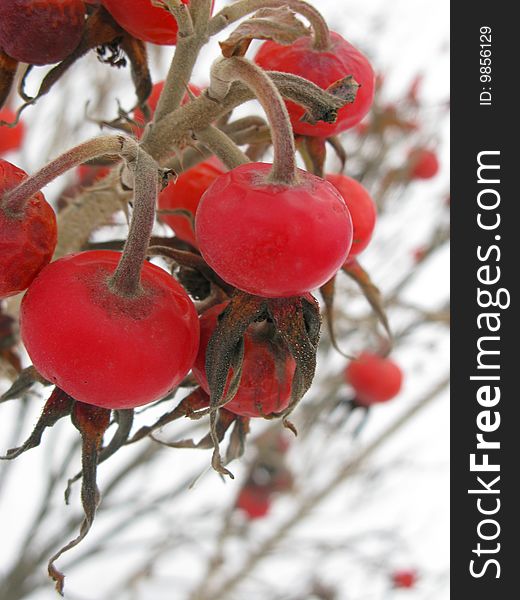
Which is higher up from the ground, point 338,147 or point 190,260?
point 338,147

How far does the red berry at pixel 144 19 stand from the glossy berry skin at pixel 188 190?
0.15 m

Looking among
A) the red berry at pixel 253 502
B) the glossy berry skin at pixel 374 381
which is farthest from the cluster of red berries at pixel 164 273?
the red berry at pixel 253 502

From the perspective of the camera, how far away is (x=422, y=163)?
7.28 ft

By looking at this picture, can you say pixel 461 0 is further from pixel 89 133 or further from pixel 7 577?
pixel 7 577

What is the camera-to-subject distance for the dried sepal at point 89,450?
540 mm

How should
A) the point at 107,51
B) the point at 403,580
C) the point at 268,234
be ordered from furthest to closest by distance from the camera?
the point at 403,580
the point at 107,51
the point at 268,234

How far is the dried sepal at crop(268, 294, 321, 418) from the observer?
50cm

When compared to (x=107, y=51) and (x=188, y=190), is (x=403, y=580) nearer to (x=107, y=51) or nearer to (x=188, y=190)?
(x=188, y=190)

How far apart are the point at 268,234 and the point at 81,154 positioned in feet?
0.47

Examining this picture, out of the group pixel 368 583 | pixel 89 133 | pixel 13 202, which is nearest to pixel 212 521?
pixel 368 583

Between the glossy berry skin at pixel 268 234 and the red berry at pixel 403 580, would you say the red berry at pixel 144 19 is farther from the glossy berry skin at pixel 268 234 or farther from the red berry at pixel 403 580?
the red berry at pixel 403 580

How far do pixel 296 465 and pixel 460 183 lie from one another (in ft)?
5.97

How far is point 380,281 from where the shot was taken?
2385mm

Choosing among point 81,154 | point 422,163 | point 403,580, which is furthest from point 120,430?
point 403,580
